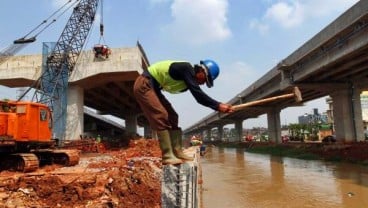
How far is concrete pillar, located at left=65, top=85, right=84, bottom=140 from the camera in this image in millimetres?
37338

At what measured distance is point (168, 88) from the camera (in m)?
5.47

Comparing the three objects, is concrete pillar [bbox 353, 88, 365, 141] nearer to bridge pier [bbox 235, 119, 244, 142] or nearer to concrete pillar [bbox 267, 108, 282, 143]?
concrete pillar [bbox 267, 108, 282, 143]

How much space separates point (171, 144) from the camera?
560cm

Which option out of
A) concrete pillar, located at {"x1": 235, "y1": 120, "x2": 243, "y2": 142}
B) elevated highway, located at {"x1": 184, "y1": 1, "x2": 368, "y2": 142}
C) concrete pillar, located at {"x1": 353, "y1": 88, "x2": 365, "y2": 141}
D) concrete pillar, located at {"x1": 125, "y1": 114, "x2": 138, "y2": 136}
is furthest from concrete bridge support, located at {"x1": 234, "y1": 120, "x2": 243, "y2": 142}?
concrete pillar, located at {"x1": 353, "y1": 88, "x2": 365, "y2": 141}

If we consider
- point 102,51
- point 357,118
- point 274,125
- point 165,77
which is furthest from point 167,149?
point 274,125

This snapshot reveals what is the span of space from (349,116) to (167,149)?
37.5 meters

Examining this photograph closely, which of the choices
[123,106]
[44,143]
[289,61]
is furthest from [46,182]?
[123,106]

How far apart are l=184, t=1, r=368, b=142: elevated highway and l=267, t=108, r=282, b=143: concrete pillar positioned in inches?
613

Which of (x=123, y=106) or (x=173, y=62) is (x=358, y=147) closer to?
(x=173, y=62)

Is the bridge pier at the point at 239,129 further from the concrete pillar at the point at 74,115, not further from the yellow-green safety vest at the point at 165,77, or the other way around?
the yellow-green safety vest at the point at 165,77

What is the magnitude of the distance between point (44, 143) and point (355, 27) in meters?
20.4

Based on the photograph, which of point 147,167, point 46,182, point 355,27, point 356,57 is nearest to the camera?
point 46,182

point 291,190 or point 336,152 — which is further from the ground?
point 336,152

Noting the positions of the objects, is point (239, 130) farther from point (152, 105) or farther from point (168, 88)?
point (152, 105)
